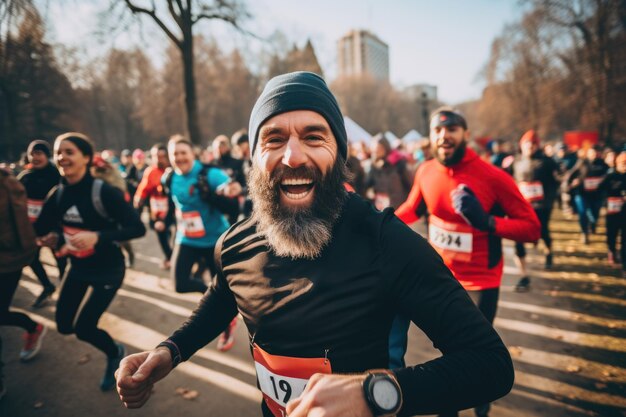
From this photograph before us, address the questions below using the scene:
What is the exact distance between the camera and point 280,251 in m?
1.39

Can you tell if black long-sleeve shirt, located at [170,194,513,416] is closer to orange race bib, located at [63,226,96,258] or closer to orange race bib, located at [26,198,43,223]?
orange race bib, located at [63,226,96,258]

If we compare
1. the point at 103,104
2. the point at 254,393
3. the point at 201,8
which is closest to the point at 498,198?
the point at 254,393

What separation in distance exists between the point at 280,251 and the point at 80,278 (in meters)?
2.79

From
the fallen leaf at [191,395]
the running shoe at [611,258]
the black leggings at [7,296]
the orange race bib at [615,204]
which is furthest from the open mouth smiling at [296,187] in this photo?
the running shoe at [611,258]

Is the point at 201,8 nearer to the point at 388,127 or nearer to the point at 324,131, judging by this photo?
the point at 324,131

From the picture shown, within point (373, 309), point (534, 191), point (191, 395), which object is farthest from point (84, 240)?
point (534, 191)

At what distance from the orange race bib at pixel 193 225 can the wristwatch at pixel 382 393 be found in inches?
138

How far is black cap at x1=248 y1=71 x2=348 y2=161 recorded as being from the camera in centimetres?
143

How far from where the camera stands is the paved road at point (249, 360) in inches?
124

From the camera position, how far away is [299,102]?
4.67 ft

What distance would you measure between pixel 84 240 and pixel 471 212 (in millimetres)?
3190

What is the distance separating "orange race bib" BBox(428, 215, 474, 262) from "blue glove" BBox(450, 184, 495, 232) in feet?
0.68

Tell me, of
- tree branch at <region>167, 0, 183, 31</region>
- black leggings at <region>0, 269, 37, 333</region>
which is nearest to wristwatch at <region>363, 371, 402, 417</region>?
black leggings at <region>0, 269, 37, 333</region>

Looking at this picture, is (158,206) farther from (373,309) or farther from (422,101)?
(422,101)
